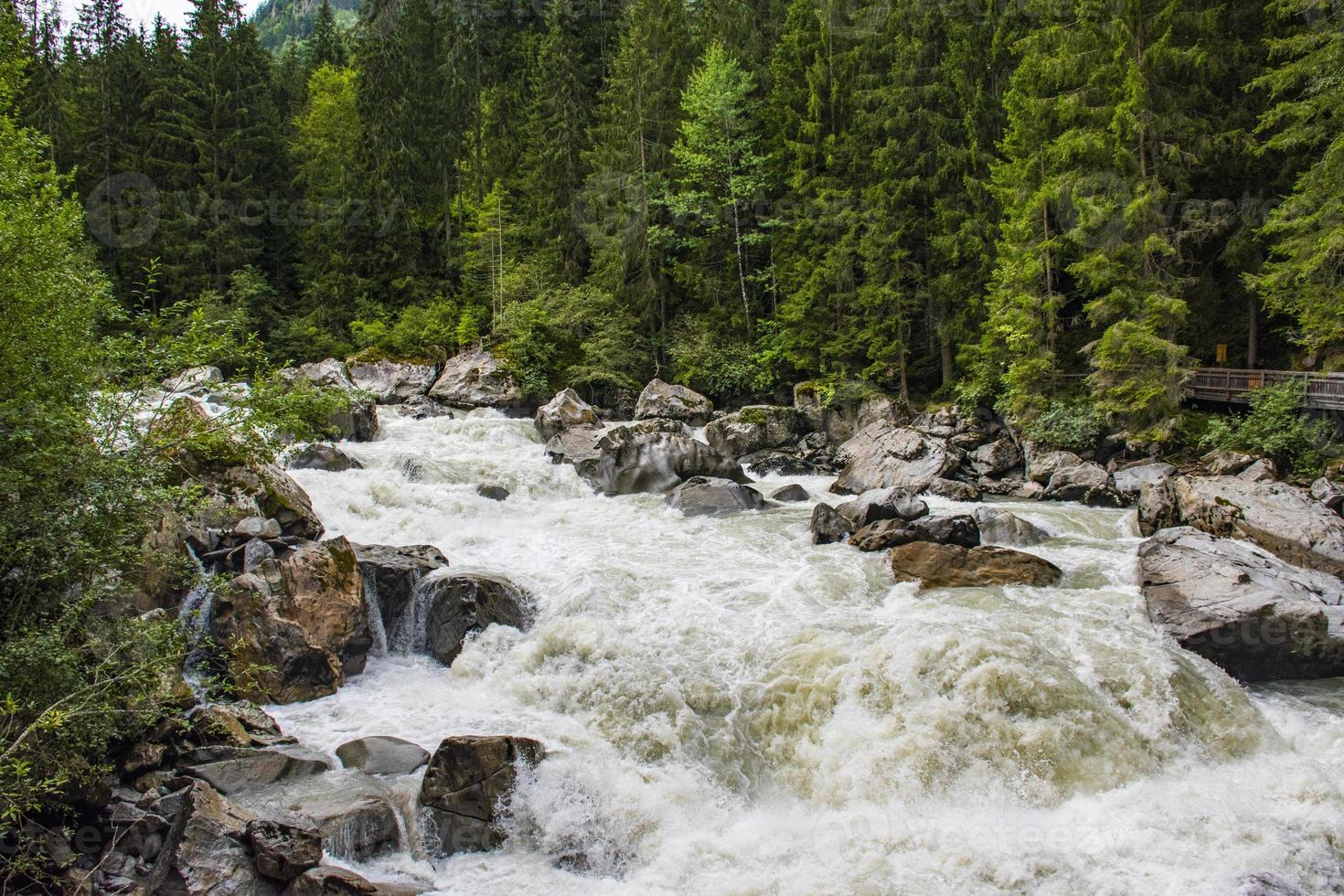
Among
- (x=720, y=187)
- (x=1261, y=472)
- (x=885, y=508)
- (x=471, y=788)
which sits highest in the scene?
(x=720, y=187)

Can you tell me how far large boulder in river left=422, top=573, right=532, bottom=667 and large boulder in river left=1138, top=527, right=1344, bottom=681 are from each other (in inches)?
357

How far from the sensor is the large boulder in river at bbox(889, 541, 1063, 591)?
12680 mm

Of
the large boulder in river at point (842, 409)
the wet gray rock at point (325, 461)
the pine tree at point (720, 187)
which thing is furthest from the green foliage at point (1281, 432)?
the wet gray rock at point (325, 461)

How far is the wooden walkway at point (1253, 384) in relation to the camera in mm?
16438

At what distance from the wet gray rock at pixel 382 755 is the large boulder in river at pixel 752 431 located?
1681 cm

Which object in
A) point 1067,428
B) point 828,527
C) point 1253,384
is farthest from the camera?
point 1067,428

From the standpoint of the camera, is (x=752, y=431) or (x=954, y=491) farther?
(x=752, y=431)

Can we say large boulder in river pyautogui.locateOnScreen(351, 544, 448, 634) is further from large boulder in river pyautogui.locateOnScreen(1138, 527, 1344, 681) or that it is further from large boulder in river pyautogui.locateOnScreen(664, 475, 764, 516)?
large boulder in river pyautogui.locateOnScreen(1138, 527, 1344, 681)

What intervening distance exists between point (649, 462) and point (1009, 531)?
8685mm

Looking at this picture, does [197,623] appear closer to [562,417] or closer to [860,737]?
[860,737]

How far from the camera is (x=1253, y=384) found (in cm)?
1856

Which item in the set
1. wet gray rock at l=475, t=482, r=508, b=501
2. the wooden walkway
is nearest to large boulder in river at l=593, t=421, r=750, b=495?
wet gray rock at l=475, t=482, r=508, b=501

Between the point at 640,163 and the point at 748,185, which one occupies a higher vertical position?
the point at 640,163

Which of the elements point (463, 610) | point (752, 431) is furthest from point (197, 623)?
point (752, 431)
